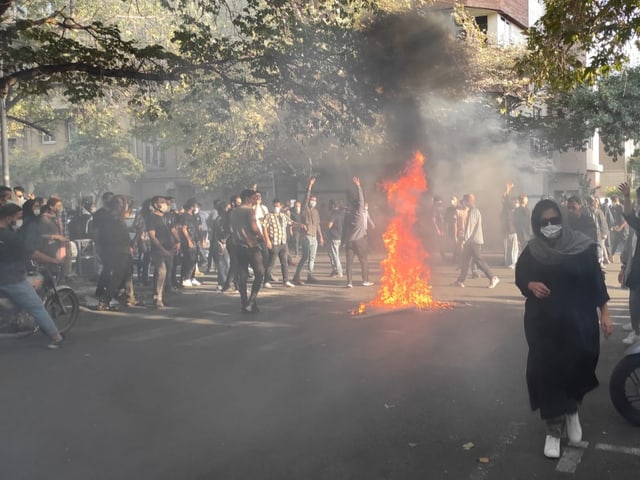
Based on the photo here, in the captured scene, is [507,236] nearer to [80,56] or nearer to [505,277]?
[505,277]

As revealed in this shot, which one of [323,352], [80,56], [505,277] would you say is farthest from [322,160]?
[323,352]

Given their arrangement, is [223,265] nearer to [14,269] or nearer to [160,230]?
[160,230]

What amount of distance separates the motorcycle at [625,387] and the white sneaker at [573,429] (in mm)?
543

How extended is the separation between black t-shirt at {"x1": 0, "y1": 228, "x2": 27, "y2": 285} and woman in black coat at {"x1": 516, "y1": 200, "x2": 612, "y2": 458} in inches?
204

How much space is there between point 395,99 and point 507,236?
6729 millimetres

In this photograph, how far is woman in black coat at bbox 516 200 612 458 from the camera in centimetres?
390

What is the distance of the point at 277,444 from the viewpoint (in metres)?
4.10

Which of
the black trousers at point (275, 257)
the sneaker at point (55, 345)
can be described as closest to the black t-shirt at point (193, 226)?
the black trousers at point (275, 257)

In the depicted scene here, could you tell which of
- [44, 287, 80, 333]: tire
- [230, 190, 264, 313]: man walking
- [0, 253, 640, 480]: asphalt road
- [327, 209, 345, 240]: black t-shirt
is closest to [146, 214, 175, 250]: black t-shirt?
[230, 190, 264, 313]: man walking

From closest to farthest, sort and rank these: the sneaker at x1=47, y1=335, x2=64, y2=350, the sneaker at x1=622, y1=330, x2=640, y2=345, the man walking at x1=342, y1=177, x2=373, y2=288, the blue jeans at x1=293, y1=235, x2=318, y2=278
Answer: the sneaker at x1=622, y1=330, x2=640, y2=345, the sneaker at x1=47, y1=335, x2=64, y2=350, the man walking at x1=342, y1=177, x2=373, y2=288, the blue jeans at x1=293, y1=235, x2=318, y2=278

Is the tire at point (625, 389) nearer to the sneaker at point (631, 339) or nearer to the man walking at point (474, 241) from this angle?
the sneaker at point (631, 339)

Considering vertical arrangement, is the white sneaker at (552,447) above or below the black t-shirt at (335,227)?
below

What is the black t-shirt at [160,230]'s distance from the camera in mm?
10305

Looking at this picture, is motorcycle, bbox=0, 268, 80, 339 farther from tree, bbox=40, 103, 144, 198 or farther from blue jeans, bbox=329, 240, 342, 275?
tree, bbox=40, 103, 144, 198
